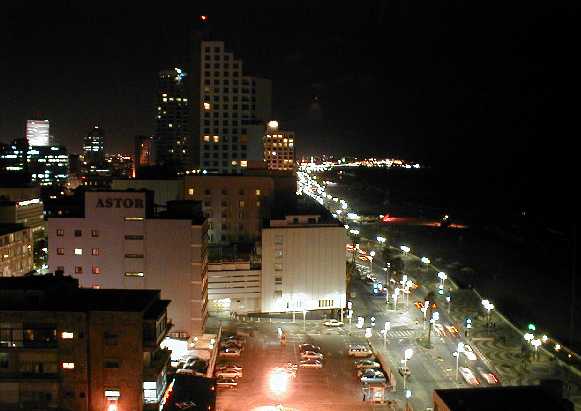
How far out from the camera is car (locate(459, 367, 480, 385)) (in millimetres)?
7831

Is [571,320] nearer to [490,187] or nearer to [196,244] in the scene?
[196,244]

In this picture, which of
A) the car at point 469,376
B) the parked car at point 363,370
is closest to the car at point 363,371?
the parked car at point 363,370

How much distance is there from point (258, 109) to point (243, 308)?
33.3ft

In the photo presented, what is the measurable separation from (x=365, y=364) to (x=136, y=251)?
3956 millimetres

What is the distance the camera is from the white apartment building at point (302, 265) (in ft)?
36.6

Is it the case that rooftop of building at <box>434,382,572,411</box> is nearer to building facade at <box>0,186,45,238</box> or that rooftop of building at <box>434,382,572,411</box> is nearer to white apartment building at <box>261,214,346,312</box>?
white apartment building at <box>261,214,346,312</box>

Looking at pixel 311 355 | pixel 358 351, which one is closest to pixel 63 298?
pixel 311 355

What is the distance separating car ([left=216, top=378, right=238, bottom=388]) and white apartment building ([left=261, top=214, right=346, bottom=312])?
3.28 m

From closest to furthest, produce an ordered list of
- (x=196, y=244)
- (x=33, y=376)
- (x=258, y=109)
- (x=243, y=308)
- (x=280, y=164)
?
(x=33, y=376) < (x=196, y=244) < (x=243, y=308) < (x=258, y=109) < (x=280, y=164)

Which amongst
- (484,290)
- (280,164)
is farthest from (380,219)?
(484,290)

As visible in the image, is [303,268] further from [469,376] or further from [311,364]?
[469,376]

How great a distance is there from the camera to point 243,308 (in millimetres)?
11164

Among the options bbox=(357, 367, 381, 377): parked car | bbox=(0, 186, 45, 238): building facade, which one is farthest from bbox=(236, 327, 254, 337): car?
bbox=(0, 186, 45, 238): building facade

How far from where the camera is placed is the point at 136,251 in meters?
9.75
